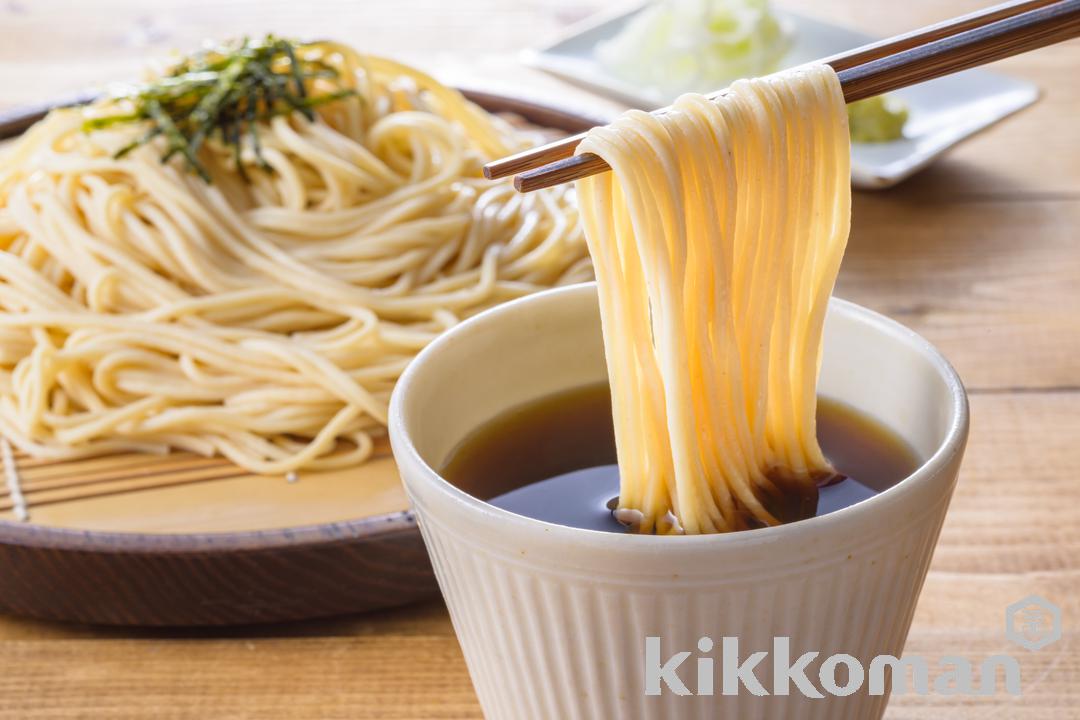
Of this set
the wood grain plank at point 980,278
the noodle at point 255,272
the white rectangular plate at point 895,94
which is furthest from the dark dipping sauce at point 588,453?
the white rectangular plate at point 895,94

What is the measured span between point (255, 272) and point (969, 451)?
786mm

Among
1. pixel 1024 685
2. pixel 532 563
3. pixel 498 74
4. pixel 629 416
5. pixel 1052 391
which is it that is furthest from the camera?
pixel 498 74

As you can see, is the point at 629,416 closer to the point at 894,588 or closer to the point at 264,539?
the point at 894,588

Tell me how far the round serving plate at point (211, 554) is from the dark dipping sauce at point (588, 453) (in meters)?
0.17

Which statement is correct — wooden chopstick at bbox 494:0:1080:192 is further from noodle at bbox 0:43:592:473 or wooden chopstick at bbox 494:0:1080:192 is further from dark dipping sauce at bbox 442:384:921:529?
noodle at bbox 0:43:592:473

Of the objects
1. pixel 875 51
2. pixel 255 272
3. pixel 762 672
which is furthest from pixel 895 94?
pixel 762 672

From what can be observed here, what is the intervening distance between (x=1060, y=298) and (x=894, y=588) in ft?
3.16

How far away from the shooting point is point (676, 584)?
0.57 metres

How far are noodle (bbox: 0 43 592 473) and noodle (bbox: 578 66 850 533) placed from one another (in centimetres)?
52

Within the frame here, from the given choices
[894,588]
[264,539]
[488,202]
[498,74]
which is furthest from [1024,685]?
[498,74]

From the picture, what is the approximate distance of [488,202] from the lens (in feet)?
4.83

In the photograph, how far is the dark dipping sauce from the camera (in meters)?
0.72

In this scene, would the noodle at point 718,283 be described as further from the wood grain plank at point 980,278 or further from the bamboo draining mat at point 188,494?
the wood grain plank at point 980,278

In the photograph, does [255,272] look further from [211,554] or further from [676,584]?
[676,584]
